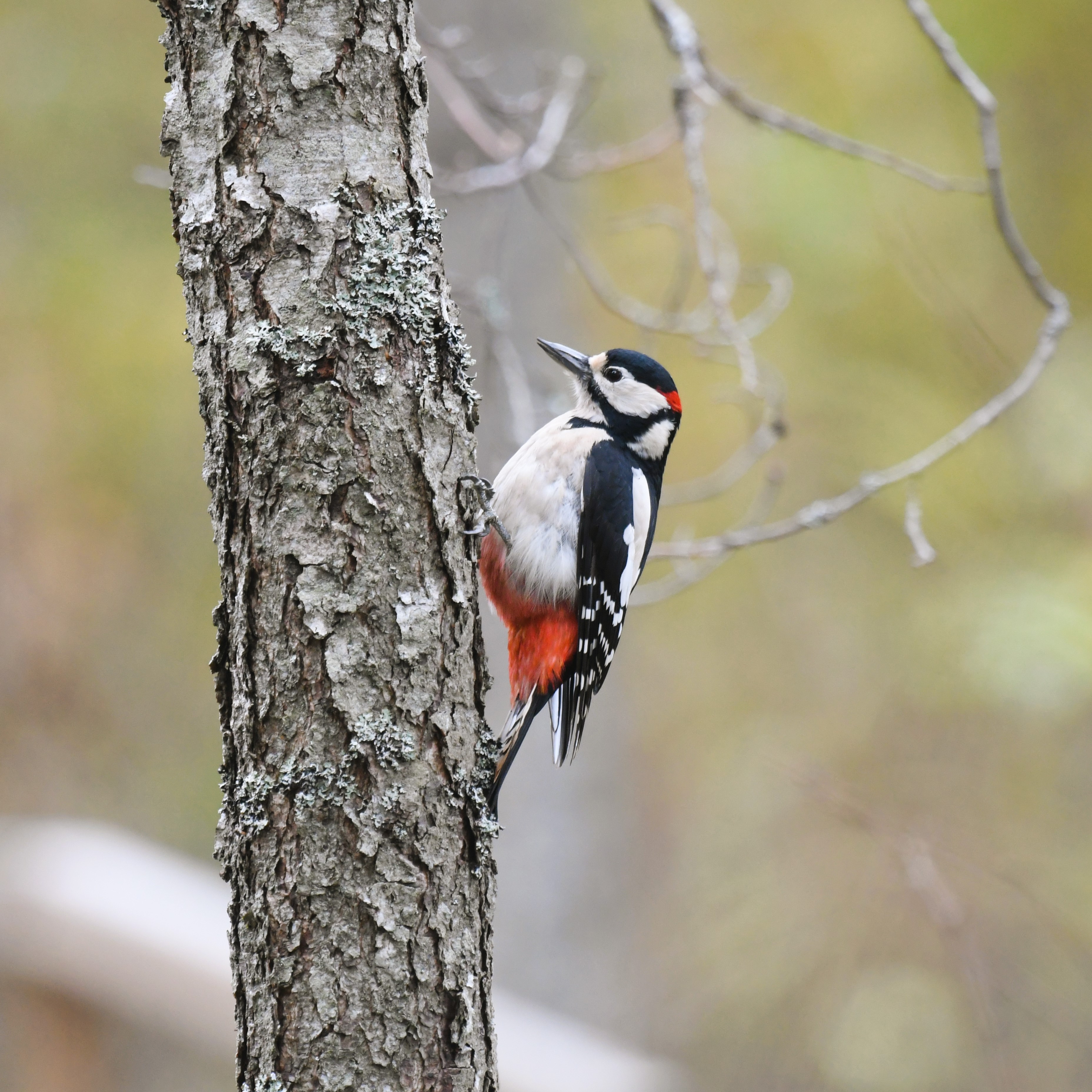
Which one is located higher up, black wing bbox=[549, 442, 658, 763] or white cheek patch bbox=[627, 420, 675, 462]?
white cheek patch bbox=[627, 420, 675, 462]

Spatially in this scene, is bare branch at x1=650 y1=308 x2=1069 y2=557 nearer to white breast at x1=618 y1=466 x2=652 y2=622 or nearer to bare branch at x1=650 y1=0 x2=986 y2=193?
white breast at x1=618 y1=466 x2=652 y2=622

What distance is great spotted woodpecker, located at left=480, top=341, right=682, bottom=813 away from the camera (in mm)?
2871

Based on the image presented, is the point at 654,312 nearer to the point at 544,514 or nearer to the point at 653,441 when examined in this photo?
the point at 653,441

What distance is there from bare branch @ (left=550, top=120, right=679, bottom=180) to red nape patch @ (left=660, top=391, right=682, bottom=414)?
0.75 m

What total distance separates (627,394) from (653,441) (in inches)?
7.2

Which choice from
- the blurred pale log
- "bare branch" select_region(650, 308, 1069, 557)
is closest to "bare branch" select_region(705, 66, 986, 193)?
"bare branch" select_region(650, 308, 1069, 557)

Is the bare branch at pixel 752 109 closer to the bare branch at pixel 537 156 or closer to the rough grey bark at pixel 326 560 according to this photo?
the bare branch at pixel 537 156

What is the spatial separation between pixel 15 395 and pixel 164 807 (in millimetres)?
2714

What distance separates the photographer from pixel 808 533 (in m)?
6.77

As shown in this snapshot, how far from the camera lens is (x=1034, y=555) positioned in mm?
4695

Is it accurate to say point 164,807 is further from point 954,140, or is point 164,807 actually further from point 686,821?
point 954,140

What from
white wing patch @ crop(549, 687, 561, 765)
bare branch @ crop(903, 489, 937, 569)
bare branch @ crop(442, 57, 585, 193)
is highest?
bare branch @ crop(442, 57, 585, 193)

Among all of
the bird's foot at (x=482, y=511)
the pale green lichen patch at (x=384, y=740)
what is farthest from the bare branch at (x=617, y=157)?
the pale green lichen patch at (x=384, y=740)

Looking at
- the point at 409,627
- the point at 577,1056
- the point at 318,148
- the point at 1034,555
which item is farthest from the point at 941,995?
the point at 318,148
